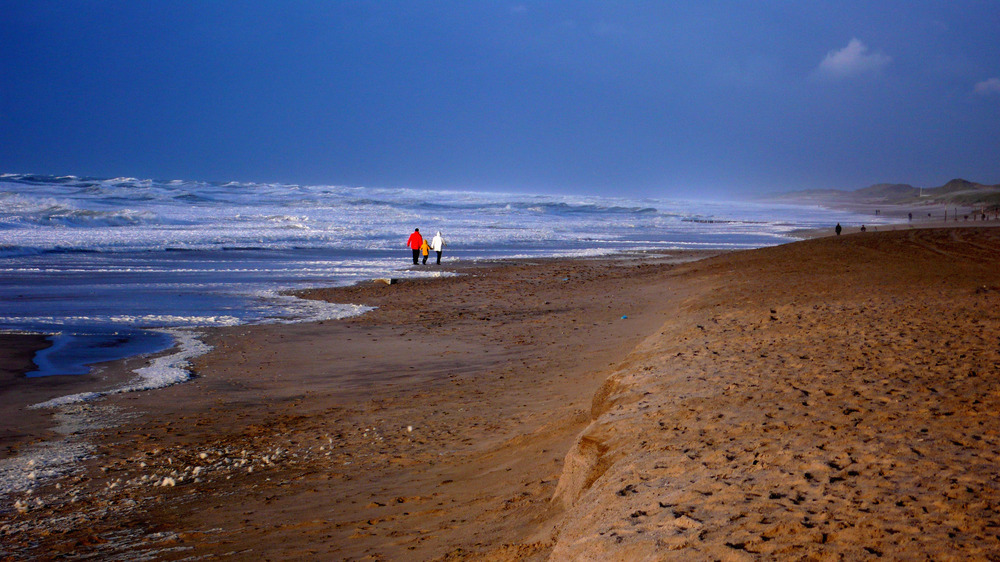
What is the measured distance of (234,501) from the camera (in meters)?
5.82

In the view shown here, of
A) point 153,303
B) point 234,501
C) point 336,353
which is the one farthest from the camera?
point 153,303

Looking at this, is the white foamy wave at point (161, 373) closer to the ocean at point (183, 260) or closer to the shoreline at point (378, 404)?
the ocean at point (183, 260)

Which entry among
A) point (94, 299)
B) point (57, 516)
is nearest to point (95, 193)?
point (94, 299)

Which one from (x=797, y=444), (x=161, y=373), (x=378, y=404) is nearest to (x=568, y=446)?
(x=797, y=444)

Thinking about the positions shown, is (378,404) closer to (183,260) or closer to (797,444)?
(797,444)

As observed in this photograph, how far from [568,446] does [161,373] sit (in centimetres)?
614

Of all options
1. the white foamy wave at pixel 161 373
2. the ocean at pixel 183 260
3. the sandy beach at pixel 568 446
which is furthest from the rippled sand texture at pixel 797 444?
the ocean at pixel 183 260

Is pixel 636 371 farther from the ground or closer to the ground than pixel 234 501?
farther from the ground

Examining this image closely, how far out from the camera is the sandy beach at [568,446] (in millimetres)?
3658

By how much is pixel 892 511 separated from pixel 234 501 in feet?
14.5

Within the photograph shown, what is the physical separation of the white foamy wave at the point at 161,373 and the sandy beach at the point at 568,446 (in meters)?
0.28

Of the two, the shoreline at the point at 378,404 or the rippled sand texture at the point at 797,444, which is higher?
the rippled sand texture at the point at 797,444

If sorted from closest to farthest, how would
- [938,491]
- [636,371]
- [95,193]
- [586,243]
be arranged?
[938,491], [636,371], [586,243], [95,193]

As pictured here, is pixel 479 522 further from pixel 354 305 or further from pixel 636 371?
pixel 354 305
